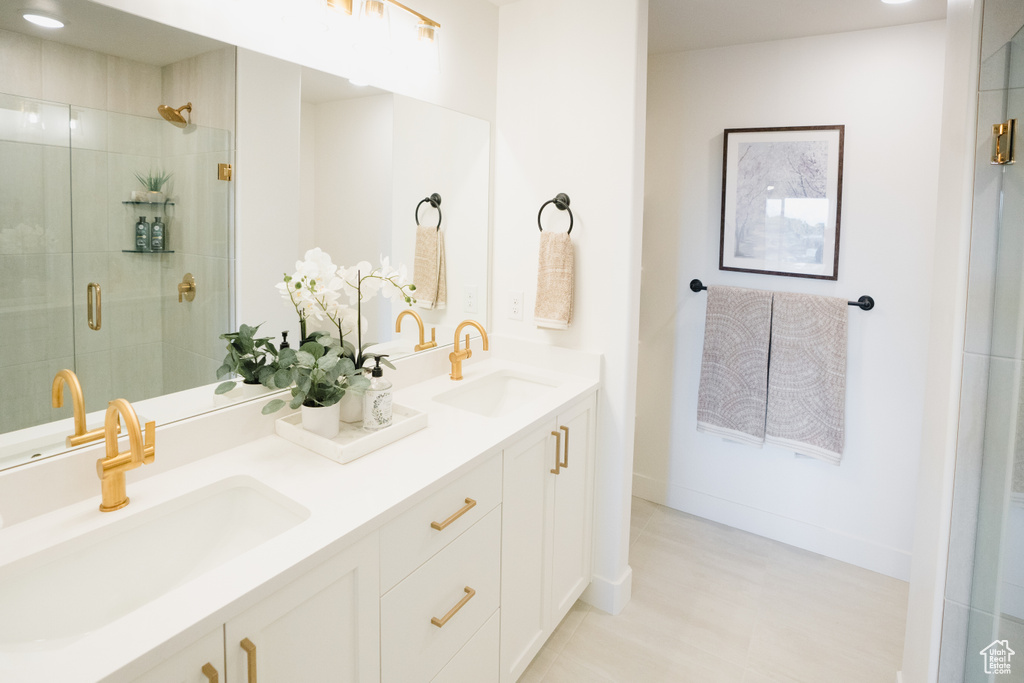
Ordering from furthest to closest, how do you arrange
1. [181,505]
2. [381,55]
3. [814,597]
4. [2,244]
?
1. [814,597]
2. [381,55]
3. [181,505]
4. [2,244]

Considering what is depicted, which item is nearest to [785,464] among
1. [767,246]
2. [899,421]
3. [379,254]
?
[899,421]

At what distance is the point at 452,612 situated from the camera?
142 cm

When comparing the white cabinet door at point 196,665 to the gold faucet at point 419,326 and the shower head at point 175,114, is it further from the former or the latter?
the gold faucet at point 419,326

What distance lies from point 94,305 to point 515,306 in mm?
1448

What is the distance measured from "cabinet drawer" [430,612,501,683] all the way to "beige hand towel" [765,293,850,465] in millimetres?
1674

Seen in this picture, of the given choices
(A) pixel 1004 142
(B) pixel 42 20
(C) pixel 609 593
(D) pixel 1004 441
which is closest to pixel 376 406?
(B) pixel 42 20

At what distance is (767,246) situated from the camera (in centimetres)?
265

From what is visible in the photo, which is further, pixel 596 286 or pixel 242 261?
pixel 596 286

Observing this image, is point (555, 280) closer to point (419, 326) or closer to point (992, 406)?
point (419, 326)

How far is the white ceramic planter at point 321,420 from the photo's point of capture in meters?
1.47

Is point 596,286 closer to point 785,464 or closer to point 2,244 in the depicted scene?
point 785,464

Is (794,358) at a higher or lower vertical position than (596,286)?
lower

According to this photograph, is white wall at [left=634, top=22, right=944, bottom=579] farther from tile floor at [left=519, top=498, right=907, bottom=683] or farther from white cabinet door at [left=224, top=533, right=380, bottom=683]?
white cabinet door at [left=224, top=533, right=380, bottom=683]

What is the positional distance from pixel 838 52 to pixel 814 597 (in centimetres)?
222
